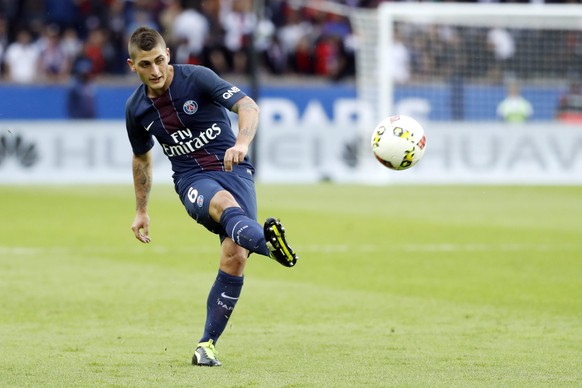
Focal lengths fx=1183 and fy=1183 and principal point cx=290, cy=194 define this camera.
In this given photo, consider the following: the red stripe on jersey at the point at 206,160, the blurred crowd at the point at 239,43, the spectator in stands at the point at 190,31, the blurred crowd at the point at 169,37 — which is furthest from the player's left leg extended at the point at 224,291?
the spectator in stands at the point at 190,31

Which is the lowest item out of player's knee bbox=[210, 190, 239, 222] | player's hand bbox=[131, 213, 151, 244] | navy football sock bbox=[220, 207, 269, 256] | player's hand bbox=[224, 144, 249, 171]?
player's hand bbox=[131, 213, 151, 244]

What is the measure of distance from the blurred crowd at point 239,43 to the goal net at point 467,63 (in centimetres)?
3

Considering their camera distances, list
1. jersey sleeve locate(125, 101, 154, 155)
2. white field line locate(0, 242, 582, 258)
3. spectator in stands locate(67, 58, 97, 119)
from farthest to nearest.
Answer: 1. spectator in stands locate(67, 58, 97, 119)
2. white field line locate(0, 242, 582, 258)
3. jersey sleeve locate(125, 101, 154, 155)

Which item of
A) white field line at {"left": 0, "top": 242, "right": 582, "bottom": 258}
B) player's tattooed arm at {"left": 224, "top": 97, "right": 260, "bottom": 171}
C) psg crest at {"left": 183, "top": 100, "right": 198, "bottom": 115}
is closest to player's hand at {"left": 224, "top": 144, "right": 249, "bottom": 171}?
player's tattooed arm at {"left": 224, "top": 97, "right": 260, "bottom": 171}

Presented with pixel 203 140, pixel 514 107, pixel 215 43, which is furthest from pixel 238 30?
pixel 203 140

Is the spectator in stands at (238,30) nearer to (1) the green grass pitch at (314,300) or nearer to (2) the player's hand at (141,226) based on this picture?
(1) the green grass pitch at (314,300)

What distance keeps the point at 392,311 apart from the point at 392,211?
389 inches

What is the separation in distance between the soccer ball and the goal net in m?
16.9

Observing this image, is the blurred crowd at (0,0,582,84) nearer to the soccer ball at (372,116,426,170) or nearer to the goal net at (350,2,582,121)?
the goal net at (350,2,582,121)

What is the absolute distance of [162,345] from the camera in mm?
8070

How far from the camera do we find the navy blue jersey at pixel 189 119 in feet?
24.6

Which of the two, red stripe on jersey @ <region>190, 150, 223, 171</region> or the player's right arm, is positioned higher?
red stripe on jersey @ <region>190, 150, 223, 171</region>

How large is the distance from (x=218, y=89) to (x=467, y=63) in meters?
20.3

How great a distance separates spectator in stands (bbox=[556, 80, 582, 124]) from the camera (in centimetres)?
2712
